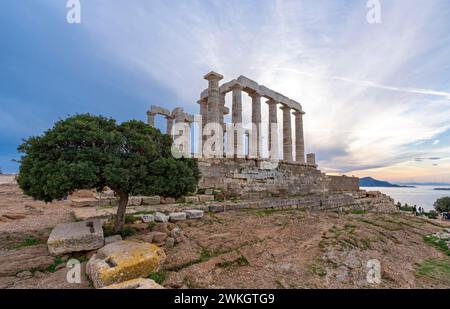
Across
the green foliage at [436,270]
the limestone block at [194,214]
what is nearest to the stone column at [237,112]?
the limestone block at [194,214]

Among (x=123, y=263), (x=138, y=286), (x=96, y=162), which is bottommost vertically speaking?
(x=138, y=286)

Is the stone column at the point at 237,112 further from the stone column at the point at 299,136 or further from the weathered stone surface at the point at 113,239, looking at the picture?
the weathered stone surface at the point at 113,239

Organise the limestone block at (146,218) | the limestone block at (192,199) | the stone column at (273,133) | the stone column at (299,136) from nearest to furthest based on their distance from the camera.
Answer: the limestone block at (146,218)
the limestone block at (192,199)
the stone column at (273,133)
the stone column at (299,136)

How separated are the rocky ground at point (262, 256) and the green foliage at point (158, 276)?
5 centimetres

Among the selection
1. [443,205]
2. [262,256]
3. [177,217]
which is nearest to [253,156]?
[177,217]

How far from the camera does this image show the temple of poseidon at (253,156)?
14234mm

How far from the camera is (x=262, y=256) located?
222 inches

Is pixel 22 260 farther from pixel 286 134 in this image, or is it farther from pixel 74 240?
pixel 286 134

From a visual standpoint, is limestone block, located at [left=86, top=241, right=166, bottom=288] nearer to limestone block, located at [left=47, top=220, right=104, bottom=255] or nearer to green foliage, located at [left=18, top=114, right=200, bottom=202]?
limestone block, located at [left=47, top=220, right=104, bottom=255]

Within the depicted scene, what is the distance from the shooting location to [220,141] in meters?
17.2

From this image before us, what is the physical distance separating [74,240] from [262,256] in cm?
434

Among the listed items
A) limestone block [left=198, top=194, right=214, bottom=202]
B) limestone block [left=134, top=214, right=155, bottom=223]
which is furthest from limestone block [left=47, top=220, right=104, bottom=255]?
limestone block [left=198, top=194, right=214, bottom=202]
